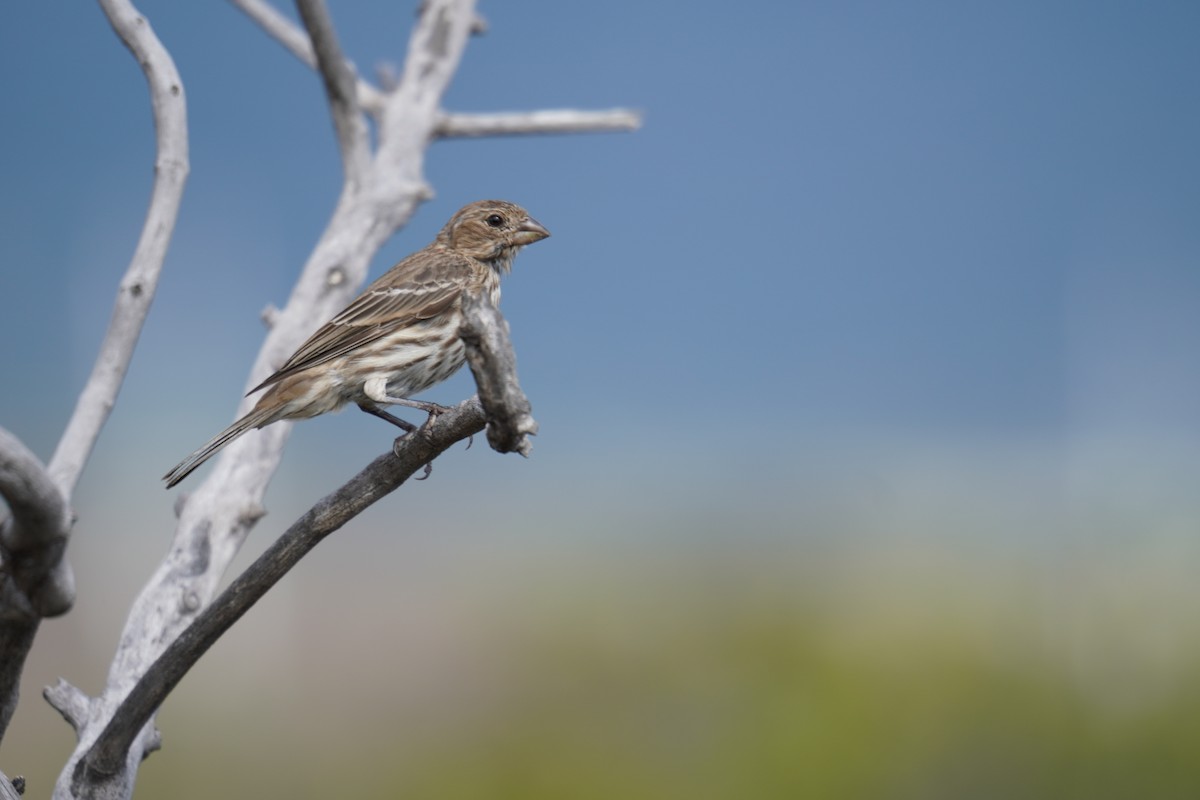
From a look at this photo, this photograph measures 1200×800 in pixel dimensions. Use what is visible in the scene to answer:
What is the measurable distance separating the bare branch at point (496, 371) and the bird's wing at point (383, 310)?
1605 millimetres

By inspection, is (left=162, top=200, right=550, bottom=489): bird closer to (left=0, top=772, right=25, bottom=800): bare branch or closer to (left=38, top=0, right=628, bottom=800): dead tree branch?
(left=38, top=0, right=628, bottom=800): dead tree branch

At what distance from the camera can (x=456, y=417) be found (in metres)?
2.99

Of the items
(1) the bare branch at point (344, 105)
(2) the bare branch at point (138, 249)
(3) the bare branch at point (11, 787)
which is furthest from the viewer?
(1) the bare branch at point (344, 105)

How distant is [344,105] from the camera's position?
5.48m

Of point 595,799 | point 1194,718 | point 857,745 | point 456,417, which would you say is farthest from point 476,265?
point 1194,718

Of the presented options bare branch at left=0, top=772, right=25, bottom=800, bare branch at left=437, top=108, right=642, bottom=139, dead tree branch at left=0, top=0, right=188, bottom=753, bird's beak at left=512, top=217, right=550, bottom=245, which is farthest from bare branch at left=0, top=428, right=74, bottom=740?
bare branch at left=437, top=108, right=642, bottom=139

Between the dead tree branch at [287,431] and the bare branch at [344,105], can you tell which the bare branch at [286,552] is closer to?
the dead tree branch at [287,431]

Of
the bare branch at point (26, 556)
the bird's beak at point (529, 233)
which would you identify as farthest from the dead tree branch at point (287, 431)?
the bird's beak at point (529, 233)

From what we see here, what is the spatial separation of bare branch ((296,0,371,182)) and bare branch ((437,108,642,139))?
59cm

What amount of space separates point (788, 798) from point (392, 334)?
16.1ft

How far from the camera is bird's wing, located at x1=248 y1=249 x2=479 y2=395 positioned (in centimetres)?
427

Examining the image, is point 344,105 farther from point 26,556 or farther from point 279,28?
point 26,556

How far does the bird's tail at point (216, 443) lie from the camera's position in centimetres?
369

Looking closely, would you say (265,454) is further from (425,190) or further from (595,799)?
(595,799)
